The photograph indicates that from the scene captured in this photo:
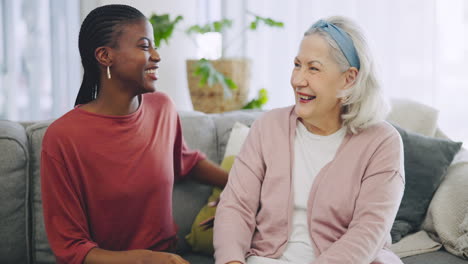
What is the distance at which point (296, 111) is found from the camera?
68.1 inches

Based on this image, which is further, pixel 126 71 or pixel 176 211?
pixel 176 211

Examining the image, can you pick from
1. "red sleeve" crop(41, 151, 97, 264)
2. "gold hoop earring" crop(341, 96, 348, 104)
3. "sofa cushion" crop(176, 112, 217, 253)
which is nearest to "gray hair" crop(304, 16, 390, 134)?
"gold hoop earring" crop(341, 96, 348, 104)

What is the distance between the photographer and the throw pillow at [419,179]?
212cm

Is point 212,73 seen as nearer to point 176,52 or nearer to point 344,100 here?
point 176,52

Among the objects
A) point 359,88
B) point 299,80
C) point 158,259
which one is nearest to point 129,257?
point 158,259

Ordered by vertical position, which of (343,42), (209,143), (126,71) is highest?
(343,42)

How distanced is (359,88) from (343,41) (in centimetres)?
16

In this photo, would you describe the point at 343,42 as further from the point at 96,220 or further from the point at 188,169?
the point at 96,220

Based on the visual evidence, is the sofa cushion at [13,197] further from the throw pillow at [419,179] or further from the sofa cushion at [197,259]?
the throw pillow at [419,179]

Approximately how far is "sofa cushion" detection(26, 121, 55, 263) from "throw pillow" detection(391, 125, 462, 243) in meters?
1.31

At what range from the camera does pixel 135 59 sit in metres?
1.64

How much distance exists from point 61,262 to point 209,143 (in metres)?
0.86

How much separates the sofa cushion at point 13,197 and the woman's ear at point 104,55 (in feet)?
1.62

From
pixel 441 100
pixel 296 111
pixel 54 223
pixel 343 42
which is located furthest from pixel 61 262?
pixel 441 100
